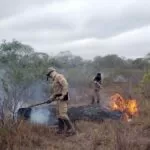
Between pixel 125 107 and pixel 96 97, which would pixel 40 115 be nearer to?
pixel 125 107

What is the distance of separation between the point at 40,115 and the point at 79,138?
8.96ft

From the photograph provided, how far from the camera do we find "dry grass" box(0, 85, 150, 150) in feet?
27.9

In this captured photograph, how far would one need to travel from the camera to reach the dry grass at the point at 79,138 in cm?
849

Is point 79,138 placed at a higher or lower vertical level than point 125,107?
lower

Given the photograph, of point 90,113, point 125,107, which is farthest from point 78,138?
point 125,107

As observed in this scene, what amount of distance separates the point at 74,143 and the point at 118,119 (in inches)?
135

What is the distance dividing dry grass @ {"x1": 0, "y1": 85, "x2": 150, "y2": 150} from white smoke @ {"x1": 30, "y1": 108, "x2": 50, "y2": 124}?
130 cm

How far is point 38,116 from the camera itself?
41.3 feet

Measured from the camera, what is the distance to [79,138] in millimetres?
10195

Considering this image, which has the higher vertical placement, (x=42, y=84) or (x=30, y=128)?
(x=42, y=84)

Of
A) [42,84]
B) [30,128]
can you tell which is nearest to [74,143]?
[30,128]

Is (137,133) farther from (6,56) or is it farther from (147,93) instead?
(147,93)

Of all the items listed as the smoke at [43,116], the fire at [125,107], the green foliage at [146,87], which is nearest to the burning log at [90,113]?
the smoke at [43,116]

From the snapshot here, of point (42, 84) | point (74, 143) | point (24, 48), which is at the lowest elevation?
point (74, 143)
